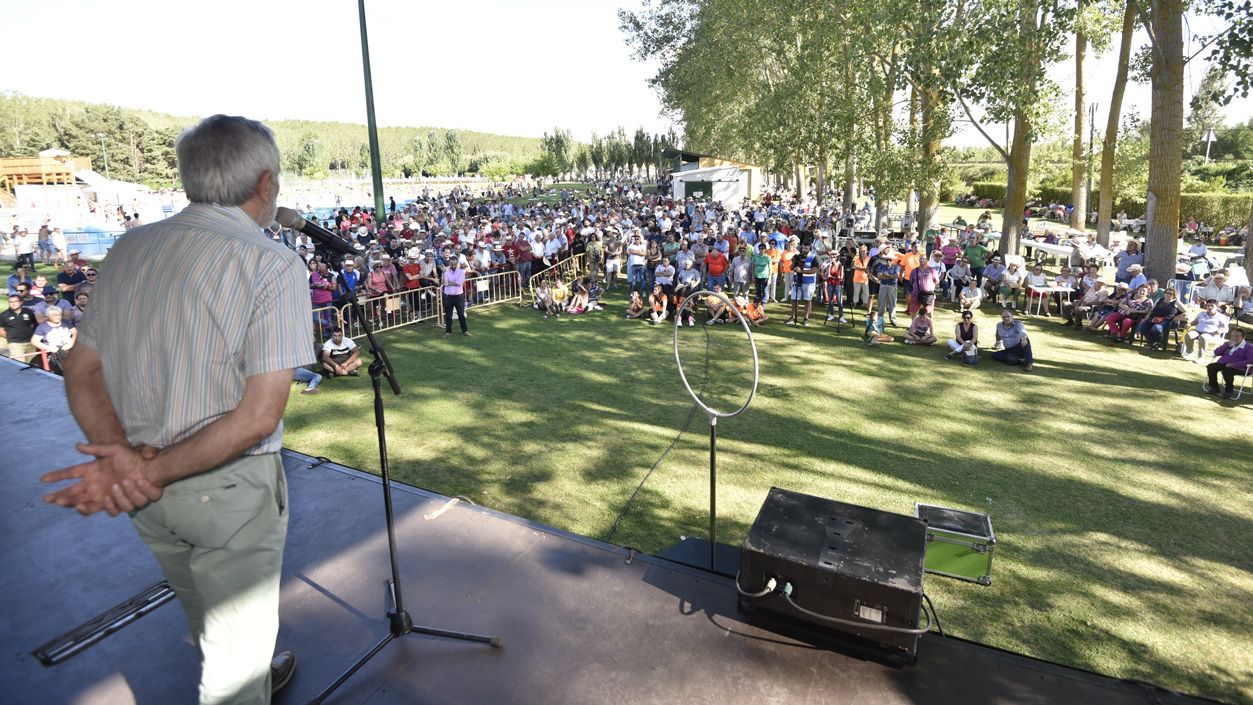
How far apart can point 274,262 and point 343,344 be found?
9392 millimetres

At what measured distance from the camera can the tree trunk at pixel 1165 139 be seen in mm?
12266

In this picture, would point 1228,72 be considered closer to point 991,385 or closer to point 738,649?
point 991,385

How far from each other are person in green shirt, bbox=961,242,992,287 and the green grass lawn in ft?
14.7

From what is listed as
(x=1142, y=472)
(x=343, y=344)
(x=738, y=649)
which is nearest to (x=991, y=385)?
(x=1142, y=472)

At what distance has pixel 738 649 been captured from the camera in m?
3.40

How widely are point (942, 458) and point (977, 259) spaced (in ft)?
34.9

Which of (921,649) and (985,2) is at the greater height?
(985,2)

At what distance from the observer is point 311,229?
9.40 feet

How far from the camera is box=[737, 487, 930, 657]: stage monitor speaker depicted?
3166 mm

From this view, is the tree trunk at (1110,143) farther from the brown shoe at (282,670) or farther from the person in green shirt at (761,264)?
the brown shoe at (282,670)

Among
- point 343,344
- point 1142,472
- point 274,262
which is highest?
point 274,262

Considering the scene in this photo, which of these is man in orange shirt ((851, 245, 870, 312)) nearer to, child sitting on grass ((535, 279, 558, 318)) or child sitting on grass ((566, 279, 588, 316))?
child sitting on grass ((566, 279, 588, 316))

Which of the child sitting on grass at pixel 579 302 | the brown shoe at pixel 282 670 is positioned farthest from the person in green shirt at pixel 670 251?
the brown shoe at pixel 282 670

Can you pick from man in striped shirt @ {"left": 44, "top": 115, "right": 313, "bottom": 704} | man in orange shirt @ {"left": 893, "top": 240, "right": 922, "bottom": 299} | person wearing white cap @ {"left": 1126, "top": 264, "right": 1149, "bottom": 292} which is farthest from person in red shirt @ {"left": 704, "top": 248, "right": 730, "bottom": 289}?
man in striped shirt @ {"left": 44, "top": 115, "right": 313, "bottom": 704}
